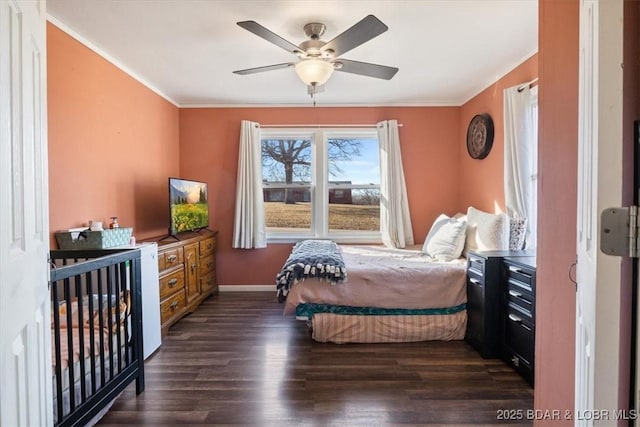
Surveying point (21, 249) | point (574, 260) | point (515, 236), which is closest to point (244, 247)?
point (515, 236)

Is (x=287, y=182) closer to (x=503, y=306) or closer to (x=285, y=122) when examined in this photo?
(x=285, y=122)

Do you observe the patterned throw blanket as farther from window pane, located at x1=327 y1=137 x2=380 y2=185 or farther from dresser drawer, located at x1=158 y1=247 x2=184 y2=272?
window pane, located at x1=327 y1=137 x2=380 y2=185

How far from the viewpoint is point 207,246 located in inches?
159

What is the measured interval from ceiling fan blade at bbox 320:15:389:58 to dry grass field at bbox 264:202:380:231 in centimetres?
250

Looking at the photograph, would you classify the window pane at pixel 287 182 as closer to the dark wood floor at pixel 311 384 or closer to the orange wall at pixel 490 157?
the dark wood floor at pixel 311 384

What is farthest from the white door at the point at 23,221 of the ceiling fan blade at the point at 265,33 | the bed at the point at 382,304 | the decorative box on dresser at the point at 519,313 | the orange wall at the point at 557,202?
the decorative box on dresser at the point at 519,313

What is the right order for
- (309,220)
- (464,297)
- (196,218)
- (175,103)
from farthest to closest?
(309,220) < (175,103) < (196,218) < (464,297)

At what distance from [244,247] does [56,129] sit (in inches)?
93.9

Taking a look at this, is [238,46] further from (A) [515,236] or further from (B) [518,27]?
(A) [515,236]

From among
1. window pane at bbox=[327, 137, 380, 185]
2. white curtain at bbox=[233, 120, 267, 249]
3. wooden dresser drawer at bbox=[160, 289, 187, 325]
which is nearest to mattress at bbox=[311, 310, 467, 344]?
wooden dresser drawer at bbox=[160, 289, 187, 325]

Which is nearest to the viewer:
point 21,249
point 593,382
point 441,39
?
point 593,382

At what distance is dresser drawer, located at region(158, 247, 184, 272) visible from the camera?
2967 millimetres

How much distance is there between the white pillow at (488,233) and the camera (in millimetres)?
2854

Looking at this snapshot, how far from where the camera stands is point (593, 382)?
2.42 feet
